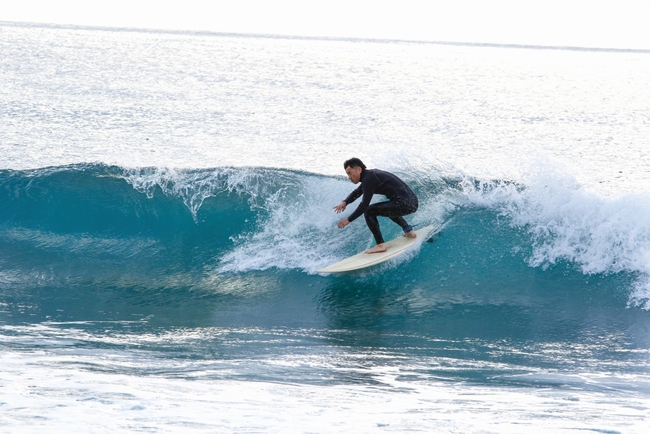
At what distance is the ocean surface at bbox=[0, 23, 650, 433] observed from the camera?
5.34 meters

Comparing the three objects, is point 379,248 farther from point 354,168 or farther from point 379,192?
point 354,168

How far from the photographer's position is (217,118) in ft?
67.8

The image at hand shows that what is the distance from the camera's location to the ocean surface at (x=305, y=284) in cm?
534

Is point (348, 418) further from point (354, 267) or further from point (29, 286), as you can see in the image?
point (29, 286)

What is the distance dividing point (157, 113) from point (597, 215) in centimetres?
1447

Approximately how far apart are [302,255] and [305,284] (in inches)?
25.3

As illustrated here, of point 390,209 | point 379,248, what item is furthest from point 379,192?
point 379,248

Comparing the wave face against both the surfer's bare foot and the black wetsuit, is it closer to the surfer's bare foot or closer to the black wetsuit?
the surfer's bare foot

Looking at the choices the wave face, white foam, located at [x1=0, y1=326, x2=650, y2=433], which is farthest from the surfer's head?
white foam, located at [x1=0, y1=326, x2=650, y2=433]

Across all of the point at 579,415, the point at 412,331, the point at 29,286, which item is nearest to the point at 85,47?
the point at 29,286

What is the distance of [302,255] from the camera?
9.66 metres

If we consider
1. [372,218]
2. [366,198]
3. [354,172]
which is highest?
[354,172]

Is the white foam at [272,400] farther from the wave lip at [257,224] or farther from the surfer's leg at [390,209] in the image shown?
the wave lip at [257,224]

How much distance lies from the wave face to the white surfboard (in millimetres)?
262
